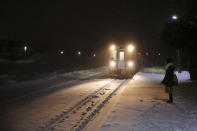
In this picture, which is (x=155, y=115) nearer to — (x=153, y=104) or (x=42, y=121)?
(x=153, y=104)

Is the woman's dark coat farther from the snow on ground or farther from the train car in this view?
the train car

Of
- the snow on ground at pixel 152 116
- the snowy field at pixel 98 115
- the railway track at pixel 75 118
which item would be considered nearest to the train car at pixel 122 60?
the snowy field at pixel 98 115

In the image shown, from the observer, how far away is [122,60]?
2831 cm

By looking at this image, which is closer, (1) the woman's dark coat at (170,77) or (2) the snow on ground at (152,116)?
(2) the snow on ground at (152,116)

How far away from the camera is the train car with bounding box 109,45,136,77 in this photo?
27812mm

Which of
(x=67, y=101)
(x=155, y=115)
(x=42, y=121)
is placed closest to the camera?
(x=42, y=121)

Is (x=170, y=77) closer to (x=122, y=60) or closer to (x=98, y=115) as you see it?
(x=98, y=115)

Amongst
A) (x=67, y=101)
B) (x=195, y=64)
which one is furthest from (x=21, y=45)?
(x=67, y=101)

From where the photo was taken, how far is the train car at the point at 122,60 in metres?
27.8

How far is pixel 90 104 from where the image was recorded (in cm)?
1109

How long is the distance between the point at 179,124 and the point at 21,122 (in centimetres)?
443

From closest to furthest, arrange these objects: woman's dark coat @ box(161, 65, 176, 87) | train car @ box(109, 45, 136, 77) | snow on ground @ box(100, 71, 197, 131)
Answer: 1. snow on ground @ box(100, 71, 197, 131)
2. woman's dark coat @ box(161, 65, 176, 87)
3. train car @ box(109, 45, 136, 77)

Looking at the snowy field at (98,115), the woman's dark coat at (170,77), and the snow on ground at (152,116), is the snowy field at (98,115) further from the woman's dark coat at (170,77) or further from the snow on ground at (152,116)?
the woman's dark coat at (170,77)

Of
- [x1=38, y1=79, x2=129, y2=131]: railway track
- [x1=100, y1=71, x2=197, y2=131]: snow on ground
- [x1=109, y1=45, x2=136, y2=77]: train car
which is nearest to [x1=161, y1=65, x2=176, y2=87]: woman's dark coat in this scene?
[x1=100, y1=71, x2=197, y2=131]: snow on ground
